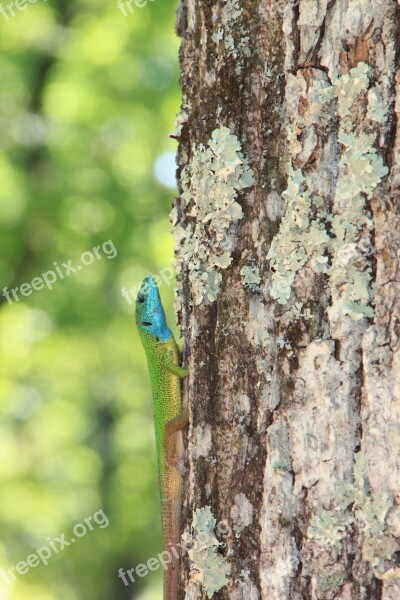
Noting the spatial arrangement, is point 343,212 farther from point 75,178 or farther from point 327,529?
point 75,178

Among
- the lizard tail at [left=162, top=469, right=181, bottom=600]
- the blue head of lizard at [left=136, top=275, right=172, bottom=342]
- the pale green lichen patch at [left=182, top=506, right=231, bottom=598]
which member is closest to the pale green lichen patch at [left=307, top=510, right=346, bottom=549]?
the pale green lichen patch at [left=182, top=506, right=231, bottom=598]

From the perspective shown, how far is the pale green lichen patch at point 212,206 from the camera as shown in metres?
1.70

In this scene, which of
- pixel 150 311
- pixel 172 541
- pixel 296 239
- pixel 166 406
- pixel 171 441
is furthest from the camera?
pixel 150 311

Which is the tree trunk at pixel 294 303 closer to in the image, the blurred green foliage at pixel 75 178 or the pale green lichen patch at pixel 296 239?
the pale green lichen patch at pixel 296 239

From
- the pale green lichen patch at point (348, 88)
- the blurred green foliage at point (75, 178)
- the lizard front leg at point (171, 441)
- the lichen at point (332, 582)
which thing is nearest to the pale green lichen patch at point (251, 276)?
the pale green lichen patch at point (348, 88)

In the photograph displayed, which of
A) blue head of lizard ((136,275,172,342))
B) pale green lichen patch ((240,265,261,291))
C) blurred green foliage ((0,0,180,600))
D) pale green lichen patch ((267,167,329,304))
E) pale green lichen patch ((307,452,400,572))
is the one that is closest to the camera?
pale green lichen patch ((307,452,400,572))

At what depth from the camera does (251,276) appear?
5.45 feet

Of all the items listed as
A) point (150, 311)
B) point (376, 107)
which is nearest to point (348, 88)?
point (376, 107)

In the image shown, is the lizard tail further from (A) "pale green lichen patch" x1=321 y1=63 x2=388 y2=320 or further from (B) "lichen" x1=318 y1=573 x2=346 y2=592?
(A) "pale green lichen patch" x1=321 y1=63 x2=388 y2=320

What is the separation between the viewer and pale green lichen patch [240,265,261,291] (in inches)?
65.1

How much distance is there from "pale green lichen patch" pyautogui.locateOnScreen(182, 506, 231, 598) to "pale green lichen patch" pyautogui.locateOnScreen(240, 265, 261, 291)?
0.61m

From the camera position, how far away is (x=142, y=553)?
690 inches

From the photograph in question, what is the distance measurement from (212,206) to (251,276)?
0.24 m

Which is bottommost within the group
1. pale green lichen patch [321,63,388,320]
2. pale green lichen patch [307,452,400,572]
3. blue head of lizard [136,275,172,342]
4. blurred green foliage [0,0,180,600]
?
pale green lichen patch [307,452,400,572]
